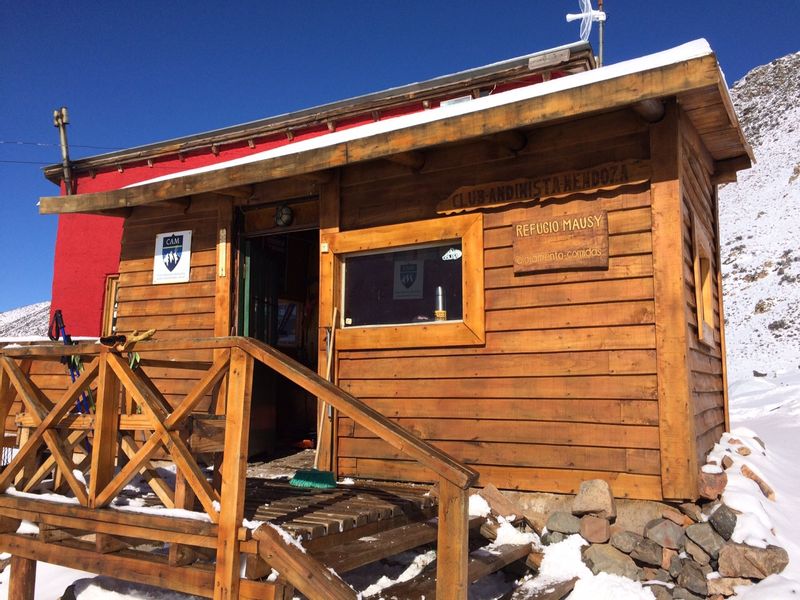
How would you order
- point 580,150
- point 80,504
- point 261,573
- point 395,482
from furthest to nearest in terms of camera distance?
point 395,482, point 580,150, point 80,504, point 261,573

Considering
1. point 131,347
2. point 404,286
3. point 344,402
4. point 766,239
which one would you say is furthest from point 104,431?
point 766,239

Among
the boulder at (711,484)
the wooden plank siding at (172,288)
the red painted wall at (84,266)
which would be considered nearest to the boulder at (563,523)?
the boulder at (711,484)

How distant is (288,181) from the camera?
7.30 m

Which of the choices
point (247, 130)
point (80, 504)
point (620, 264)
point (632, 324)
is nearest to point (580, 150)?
point (620, 264)

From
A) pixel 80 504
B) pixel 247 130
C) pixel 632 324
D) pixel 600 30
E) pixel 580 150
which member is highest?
pixel 600 30

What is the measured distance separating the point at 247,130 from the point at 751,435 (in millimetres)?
11060

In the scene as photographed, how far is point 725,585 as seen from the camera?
14.8 feet

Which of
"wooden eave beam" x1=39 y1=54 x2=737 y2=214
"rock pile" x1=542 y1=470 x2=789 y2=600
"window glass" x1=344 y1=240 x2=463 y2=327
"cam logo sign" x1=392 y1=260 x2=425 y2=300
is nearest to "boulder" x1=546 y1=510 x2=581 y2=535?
"rock pile" x1=542 y1=470 x2=789 y2=600

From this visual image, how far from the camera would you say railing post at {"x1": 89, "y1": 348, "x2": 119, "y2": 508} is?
4227 millimetres

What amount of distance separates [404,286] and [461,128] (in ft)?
5.32

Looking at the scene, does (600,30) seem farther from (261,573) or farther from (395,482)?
(261,573)

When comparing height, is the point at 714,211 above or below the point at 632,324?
above

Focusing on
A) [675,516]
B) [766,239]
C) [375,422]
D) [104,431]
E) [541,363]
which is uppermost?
[766,239]

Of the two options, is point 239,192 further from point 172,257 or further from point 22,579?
point 22,579
